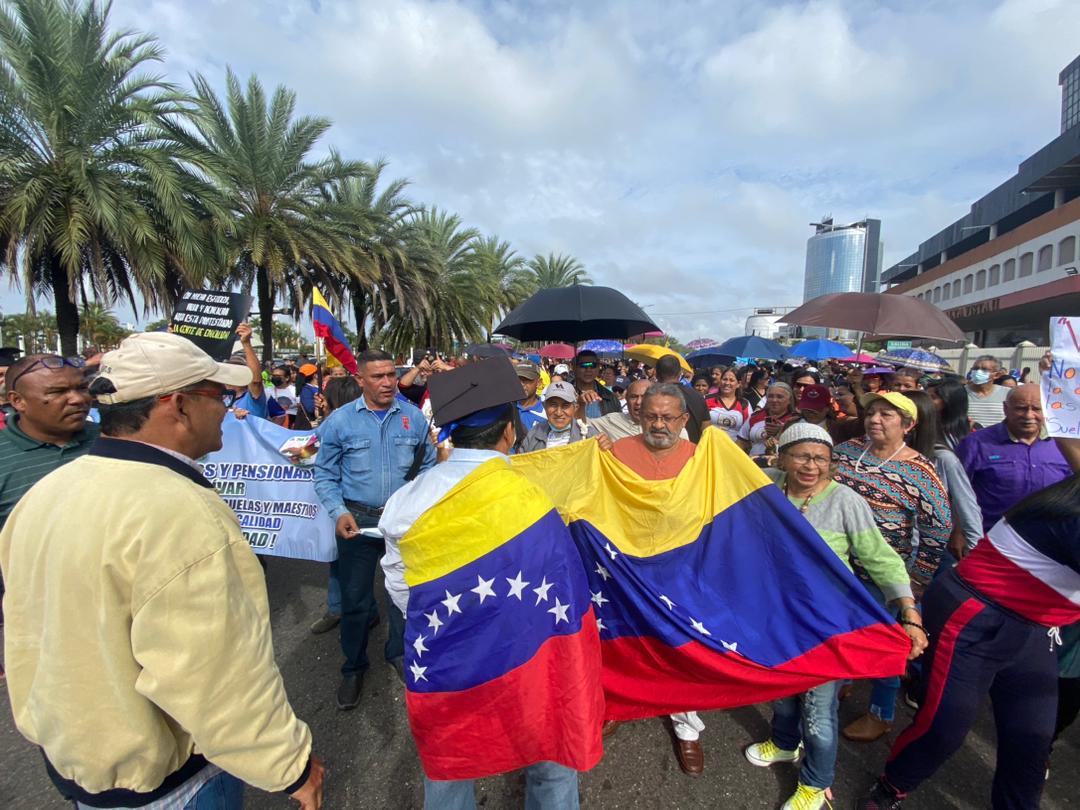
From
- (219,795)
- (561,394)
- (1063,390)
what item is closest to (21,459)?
(219,795)

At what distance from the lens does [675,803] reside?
2.50 meters

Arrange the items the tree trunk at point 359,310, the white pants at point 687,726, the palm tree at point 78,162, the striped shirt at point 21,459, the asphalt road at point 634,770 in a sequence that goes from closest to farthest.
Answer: the asphalt road at point 634,770 < the striped shirt at point 21,459 < the white pants at point 687,726 < the palm tree at point 78,162 < the tree trunk at point 359,310

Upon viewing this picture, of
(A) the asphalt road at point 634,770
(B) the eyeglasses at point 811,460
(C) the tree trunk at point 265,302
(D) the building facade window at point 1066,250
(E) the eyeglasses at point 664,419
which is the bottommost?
(A) the asphalt road at point 634,770

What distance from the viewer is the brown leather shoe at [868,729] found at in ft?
9.49

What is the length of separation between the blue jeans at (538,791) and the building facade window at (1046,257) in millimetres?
43970

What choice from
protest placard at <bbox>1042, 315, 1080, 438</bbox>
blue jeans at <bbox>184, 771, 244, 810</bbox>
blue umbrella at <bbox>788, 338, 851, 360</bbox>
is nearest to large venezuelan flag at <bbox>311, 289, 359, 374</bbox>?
blue jeans at <bbox>184, 771, 244, 810</bbox>

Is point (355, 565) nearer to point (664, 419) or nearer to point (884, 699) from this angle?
point (664, 419)

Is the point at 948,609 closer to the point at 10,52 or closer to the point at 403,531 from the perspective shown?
the point at 403,531

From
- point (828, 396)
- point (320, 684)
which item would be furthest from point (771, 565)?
point (320, 684)

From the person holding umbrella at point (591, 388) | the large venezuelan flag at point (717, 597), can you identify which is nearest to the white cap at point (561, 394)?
the person holding umbrella at point (591, 388)

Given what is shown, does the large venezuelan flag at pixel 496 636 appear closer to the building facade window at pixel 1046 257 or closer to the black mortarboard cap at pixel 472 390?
the black mortarboard cap at pixel 472 390

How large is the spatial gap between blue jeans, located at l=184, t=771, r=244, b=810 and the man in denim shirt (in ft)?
5.30

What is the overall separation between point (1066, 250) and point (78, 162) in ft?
146

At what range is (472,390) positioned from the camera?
6.14ft
